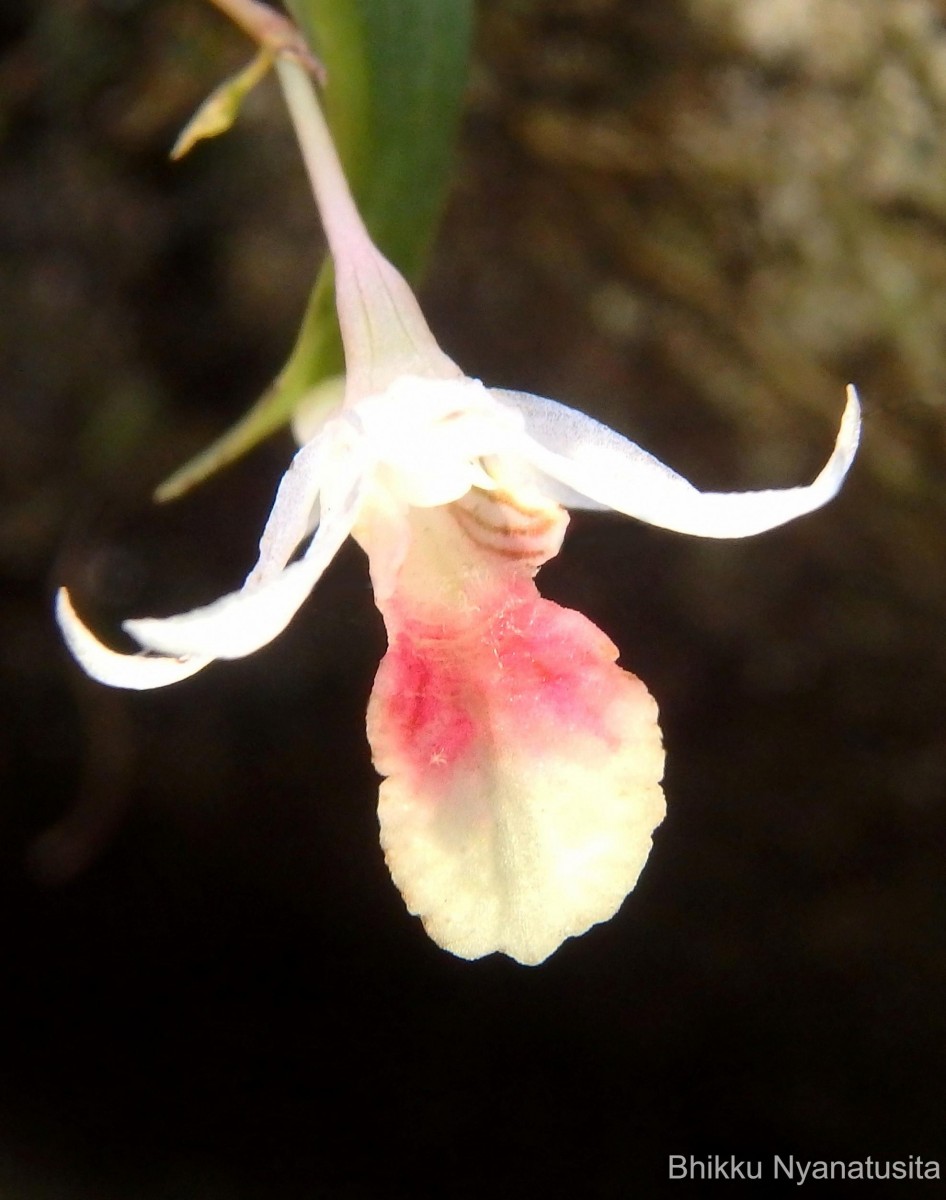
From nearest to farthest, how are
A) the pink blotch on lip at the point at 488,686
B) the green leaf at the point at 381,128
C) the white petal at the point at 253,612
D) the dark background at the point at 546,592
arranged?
1. the white petal at the point at 253,612
2. the pink blotch on lip at the point at 488,686
3. the green leaf at the point at 381,128
4. the dark background at the point at 546,592

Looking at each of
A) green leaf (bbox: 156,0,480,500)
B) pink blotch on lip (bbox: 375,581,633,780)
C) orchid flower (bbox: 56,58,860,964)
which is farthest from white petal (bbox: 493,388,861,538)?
green leaf (bbox: 156,0,480,500)

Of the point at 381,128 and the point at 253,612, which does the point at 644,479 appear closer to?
the point at 253,612

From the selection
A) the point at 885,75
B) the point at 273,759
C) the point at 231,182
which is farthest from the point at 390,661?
the point at 273,759

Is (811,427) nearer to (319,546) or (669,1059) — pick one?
(319,546)

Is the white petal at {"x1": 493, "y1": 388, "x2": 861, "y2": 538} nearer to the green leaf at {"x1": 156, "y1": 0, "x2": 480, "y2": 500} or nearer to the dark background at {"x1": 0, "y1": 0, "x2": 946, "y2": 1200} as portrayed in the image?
the green leaf at {"x1": 156, "y1": 0, "x2": 480, "y2": 500}

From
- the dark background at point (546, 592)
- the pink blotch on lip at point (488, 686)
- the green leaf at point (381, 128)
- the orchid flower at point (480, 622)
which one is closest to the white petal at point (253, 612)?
the orchid flower at point (480, 622)

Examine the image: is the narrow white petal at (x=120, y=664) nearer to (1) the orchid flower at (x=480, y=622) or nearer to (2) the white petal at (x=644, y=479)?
(1) the orchid flower at (x=480, y=622)

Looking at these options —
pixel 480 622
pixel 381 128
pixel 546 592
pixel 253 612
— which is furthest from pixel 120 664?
pixel 546 592
